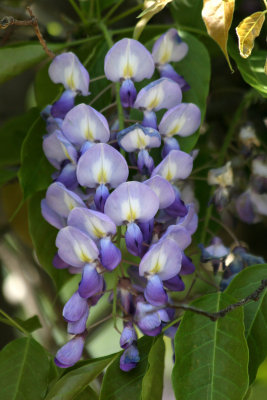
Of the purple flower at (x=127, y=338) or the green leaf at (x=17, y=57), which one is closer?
the purple flower at (x=127, y=338)

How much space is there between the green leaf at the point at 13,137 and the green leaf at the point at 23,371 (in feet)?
1.31

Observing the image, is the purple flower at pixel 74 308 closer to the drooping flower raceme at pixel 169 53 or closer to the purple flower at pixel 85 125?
the purple flower at pixel 85 125

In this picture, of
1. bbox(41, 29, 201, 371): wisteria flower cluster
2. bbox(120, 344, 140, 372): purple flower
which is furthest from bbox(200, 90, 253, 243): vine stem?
bbox(120, 344, 140, 372): purple flower

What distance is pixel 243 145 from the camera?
102 cm

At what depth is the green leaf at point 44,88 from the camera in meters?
1.04

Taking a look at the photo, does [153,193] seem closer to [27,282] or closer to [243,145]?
[243,145]

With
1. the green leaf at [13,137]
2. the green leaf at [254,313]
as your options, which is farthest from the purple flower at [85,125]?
the green leaf at [13,137]

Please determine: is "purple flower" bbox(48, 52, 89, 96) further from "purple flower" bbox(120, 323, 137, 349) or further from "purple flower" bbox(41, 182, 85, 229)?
"purple flower" bbox(120, 323, 137, 349)

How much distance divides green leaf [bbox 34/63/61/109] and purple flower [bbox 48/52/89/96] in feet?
0.57

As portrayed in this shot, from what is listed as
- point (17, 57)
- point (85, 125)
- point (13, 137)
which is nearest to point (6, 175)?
point (13, 137)

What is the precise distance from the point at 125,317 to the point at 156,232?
0.10 meters

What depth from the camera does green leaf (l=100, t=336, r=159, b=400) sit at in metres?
0.74

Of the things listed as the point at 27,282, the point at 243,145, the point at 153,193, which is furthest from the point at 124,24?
the point at 153,193

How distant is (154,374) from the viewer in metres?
0.74
